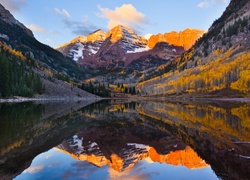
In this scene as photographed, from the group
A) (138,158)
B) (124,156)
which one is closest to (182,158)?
(138,158)

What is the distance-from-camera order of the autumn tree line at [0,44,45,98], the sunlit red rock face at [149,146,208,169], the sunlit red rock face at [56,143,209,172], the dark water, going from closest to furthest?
the dark water → the sunlit red rock face at [56,143,209,172] → the sunlit red rock face at [149,146,208,169] → the autumn tree line at [0,44,45,98]

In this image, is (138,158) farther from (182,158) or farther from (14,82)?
(14,82)

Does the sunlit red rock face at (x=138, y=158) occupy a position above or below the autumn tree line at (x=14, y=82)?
below

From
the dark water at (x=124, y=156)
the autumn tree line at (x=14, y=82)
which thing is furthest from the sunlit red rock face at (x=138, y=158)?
the autumn tree line at (x=14, y=82)

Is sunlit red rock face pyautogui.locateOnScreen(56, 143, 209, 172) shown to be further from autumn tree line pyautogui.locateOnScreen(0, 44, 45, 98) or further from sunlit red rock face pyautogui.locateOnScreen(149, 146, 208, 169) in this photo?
autumn tree line pyautogui.locateOnScreen(0, 44, 45, 98)

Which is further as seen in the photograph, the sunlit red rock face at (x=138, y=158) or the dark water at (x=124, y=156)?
the sunlit red rock face at (x=138, y=158)

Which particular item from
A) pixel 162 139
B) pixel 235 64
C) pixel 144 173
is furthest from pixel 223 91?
pixel 144 173

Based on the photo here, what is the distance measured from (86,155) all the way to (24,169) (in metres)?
5.41

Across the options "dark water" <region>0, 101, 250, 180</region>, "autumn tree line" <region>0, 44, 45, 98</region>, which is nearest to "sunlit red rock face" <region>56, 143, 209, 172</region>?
"dark water" <region>0, 101, 250, 180</region>

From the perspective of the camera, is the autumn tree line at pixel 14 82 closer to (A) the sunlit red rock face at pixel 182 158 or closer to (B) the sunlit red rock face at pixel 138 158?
(B) the sunlit red rock face at pixel 138 158

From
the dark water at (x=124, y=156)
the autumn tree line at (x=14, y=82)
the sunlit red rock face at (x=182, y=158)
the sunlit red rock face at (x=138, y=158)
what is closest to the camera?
the dark water at (x=124, y=156)

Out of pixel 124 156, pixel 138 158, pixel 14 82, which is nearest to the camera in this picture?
pixel 138 158

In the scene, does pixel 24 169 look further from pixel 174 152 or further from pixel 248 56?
pixel 248 56

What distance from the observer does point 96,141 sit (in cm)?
2733
